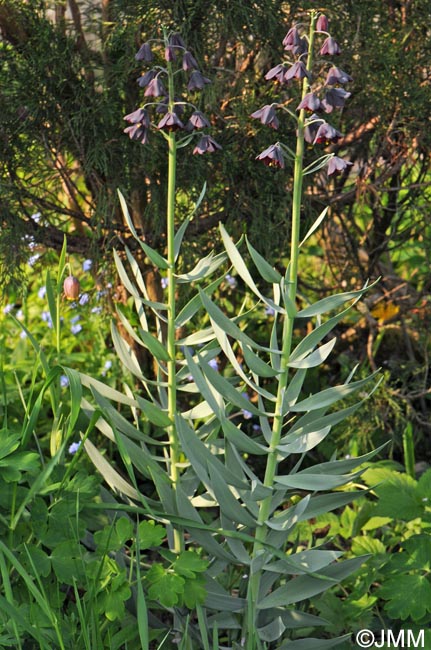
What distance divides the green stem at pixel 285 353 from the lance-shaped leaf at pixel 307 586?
4 centimetres

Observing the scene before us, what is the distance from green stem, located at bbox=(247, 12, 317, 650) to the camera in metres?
1.73

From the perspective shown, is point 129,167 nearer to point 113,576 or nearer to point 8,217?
point 8,217

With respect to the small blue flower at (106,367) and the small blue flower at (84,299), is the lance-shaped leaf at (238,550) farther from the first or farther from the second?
the small blue flower at (106,367)

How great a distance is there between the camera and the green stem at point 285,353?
173 cm

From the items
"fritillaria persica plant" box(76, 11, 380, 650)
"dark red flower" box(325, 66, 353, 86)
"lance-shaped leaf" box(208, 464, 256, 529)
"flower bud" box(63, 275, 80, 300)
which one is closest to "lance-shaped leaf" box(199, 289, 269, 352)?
"fritillaria persica plant" box(76, 11, 380, 650)

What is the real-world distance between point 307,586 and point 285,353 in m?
0.48

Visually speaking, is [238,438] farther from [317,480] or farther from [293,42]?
[293,42]

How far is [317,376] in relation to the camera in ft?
10.2

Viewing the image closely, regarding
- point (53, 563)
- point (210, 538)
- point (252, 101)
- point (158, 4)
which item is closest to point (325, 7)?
point (252, 101)

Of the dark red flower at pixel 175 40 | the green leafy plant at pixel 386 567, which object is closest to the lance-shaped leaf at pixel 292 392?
the green leafy plant at pixel 386 567

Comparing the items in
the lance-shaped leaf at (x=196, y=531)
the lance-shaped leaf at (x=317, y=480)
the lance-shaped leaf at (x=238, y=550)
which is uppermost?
the lance-shaped leaf at (x=317, y=480)

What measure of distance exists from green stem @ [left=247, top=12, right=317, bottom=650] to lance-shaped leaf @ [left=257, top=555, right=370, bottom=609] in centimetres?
4

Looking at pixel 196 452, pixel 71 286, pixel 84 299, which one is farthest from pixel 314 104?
pixel 84 299

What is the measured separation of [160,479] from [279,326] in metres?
1.39
